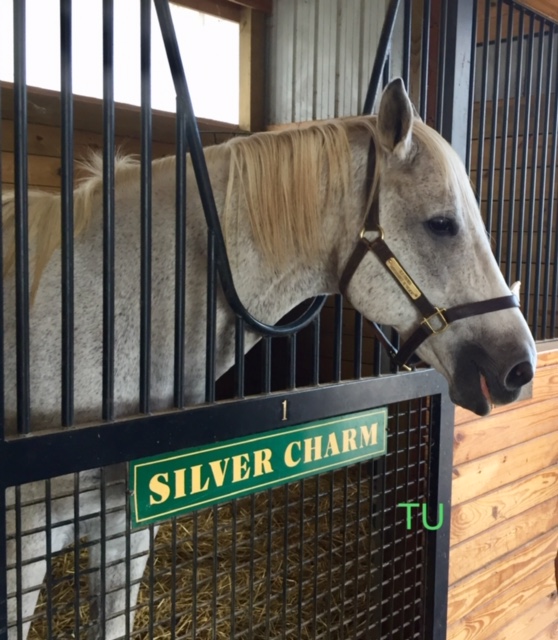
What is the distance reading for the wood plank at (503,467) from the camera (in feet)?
4.79

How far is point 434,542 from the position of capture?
1.34 metres

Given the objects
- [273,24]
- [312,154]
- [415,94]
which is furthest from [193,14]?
[312,154]

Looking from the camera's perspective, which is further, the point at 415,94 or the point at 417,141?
the point at 415,94

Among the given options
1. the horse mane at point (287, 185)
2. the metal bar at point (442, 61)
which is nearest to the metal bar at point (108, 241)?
the horse mane at point (287, 185)

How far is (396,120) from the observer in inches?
36.4

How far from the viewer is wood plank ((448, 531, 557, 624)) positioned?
1482mm

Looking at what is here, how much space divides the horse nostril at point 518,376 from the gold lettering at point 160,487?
54 centimetres

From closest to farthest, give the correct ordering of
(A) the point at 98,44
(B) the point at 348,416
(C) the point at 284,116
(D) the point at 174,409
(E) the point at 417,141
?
(D) the point at 174,409 < (E) the point at 417,141 < (B) the point at 348,416 < (A) the point at 98,44 < (C) the point at 284,116

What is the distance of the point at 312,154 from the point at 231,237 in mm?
185

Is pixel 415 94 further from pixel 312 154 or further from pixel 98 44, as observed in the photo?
pixel 312 154

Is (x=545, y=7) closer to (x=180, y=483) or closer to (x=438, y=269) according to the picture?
(x=438, y=269)

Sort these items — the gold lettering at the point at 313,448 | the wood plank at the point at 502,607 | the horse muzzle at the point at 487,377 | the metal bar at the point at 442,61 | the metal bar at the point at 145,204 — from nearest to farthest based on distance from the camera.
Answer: the metal bar at the point at 145,204
the horse muzzle at the point at 487,377
the gold lettering at the point at 313,448
the metal bar at the point at 442,61
the wood plank at the point at 502,607

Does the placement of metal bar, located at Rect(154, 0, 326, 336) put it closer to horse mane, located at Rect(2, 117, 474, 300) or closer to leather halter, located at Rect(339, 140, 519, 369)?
horse mane, located at Rect(2, 117, 474, 300)

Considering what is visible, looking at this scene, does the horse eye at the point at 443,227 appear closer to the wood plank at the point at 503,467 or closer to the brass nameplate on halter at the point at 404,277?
the brass nameplate on halter at the point at 404,277
